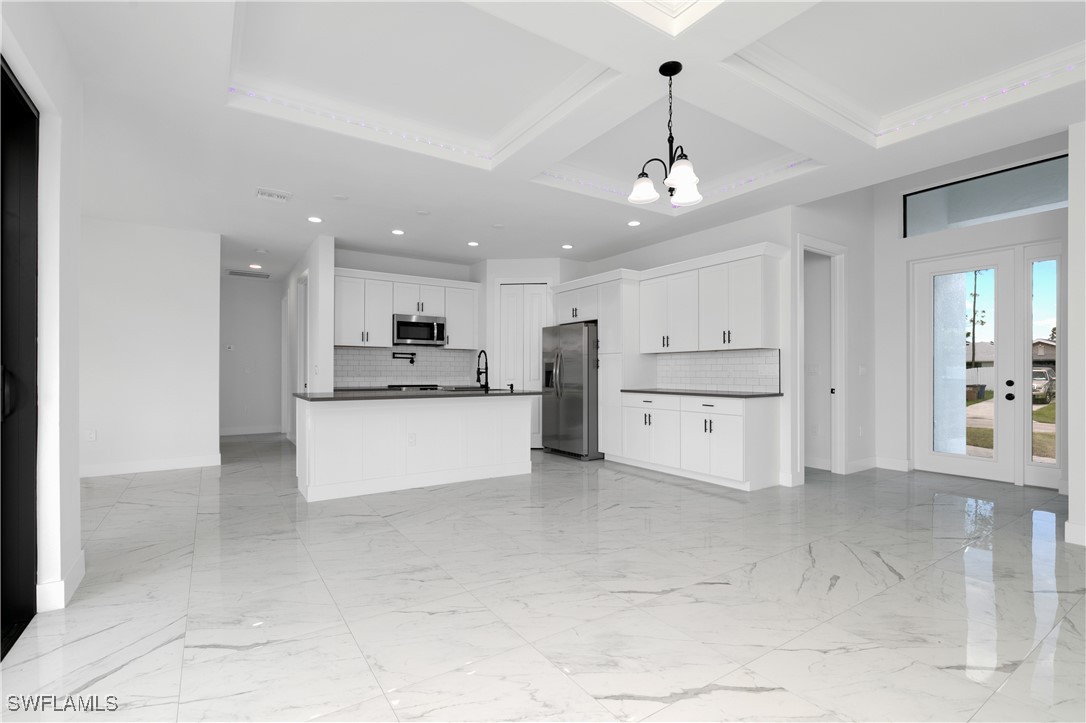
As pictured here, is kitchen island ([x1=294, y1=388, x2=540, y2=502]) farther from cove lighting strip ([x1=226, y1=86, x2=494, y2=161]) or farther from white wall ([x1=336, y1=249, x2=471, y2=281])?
white wall ([x1=336, y1=249, x2=471, y2=281])

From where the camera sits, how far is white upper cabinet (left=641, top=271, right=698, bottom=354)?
5.87 meters

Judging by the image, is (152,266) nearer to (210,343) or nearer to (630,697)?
(210,343)

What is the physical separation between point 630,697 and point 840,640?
3.19ft

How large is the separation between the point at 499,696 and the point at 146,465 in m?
5.73

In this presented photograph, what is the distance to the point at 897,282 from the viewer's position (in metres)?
6.03

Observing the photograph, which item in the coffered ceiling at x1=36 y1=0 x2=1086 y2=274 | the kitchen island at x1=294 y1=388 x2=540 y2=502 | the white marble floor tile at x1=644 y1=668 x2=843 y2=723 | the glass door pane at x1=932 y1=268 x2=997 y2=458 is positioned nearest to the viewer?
the white marble floor tile at x1=644 y1=668 x2=843 y2=723

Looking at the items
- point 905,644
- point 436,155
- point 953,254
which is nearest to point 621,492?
point 905,644

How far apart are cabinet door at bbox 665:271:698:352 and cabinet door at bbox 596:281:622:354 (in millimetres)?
575

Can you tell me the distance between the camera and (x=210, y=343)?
6.30 metres

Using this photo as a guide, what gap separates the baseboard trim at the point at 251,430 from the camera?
30.0 feet

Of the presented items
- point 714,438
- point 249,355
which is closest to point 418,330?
point 249,355

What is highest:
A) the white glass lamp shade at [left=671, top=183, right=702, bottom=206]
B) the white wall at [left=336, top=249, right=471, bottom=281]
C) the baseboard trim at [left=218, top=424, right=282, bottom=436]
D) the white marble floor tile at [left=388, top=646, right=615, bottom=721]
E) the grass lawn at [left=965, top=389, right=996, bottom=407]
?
the white wall at [left=336, top=249, right=471, bottom=281]

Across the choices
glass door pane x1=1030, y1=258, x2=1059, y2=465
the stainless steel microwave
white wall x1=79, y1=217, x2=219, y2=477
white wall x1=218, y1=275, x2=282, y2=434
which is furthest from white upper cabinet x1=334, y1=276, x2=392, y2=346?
glass door pane x1=1030, y1=258, x2=1059, y2=465

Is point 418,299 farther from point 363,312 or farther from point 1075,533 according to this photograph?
point 1075,533
